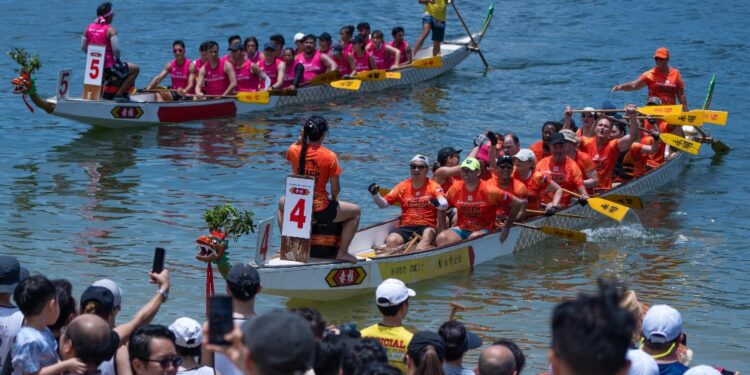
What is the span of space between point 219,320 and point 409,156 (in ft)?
53.9

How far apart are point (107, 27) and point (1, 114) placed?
15.6 ft

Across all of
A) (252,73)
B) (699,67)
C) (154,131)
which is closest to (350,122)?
(252,73)

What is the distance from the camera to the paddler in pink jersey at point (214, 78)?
2111cm

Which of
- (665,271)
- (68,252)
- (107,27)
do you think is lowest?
(68,252)

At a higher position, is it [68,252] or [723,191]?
[723,191]

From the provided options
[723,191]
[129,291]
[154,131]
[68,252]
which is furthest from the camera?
[154,131]

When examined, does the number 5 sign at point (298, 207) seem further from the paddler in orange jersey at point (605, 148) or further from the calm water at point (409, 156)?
the paddler in orange jersey at point (605, 148)

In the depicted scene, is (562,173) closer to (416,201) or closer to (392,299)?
(416,201)

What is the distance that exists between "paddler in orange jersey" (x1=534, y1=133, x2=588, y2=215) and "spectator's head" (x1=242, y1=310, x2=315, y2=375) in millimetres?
10650

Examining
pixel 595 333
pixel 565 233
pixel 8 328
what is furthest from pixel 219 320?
pixel 565 233

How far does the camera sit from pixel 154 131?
20.9m

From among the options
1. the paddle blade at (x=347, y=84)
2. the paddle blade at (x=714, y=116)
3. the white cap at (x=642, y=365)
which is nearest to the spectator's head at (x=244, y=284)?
the white cap at (x=642, y=365)

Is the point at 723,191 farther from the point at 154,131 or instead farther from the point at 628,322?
the point at 628,322

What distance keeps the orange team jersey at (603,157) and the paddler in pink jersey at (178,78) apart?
8.53 metres
